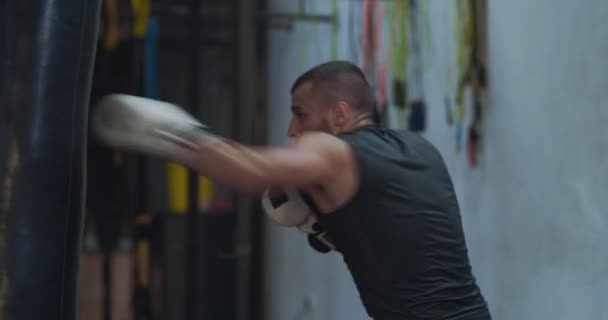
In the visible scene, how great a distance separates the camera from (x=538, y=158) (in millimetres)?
1874

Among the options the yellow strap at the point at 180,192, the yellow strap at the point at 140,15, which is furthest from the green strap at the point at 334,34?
the yellow strap at the point at 180,192

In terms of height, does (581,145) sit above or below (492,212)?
above

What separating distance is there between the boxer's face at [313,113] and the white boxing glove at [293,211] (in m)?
0.12

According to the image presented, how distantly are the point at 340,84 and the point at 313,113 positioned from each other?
2.9 inches

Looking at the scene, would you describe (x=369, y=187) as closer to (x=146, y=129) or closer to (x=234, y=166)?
(x=234, y=166)

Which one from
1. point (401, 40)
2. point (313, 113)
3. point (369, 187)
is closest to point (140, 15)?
point (401, 40)

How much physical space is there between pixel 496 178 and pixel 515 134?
0.16 meters

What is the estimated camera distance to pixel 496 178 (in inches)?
81.4

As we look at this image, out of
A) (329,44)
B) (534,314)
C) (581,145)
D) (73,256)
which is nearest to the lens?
(73,256)

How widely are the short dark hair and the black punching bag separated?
428mm

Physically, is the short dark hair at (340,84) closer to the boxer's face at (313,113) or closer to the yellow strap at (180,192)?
the boxer's face at (313,113)

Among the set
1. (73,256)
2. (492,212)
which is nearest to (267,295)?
(492,212)

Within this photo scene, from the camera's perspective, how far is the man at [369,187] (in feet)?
3.60

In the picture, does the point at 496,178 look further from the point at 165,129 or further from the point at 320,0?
the point at 320,0
